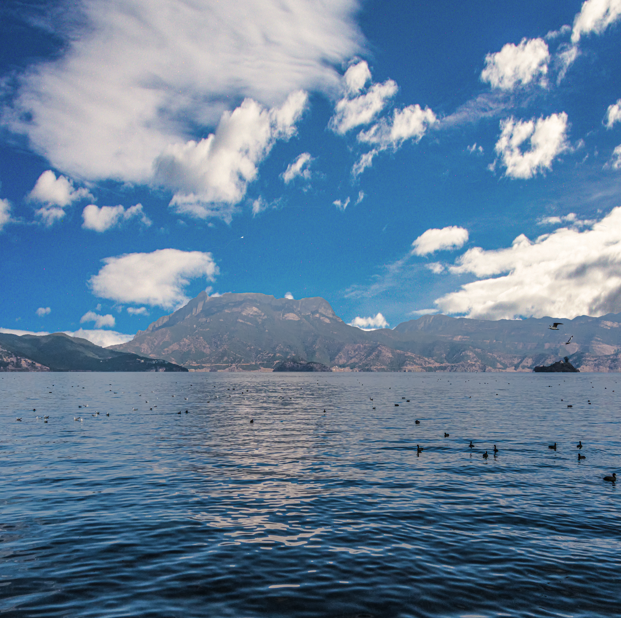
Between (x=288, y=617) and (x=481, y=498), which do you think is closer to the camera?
(x=288, y=617)

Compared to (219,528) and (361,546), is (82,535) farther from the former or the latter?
(361,546)

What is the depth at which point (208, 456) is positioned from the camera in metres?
40.4

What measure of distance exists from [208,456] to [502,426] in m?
46.3

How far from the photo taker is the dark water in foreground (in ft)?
48.4

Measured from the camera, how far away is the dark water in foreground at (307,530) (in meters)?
14.7

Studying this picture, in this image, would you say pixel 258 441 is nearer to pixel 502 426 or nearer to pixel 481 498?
pixel 481 498

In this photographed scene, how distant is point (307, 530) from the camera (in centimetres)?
2119

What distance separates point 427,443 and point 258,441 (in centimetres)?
2014

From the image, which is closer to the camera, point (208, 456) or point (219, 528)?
point (219, 528)

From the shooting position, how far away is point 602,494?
28078 millimetres

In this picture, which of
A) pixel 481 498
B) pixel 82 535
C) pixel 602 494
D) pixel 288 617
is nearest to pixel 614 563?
pixel 481 498

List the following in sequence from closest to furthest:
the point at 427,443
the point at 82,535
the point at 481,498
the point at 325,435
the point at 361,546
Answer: the point at 361,546 → the point at 82,535 → the point at 481,498 → the point at 427,443 → the point at 325,435

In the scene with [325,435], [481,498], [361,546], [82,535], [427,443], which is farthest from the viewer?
[325,435]

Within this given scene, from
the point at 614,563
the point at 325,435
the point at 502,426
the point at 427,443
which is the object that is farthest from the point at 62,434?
the point at 502,426
